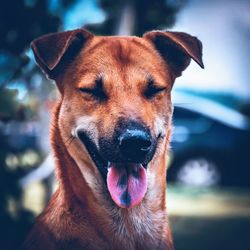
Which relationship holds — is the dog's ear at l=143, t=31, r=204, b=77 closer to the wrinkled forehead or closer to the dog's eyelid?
the wrinkled forehead

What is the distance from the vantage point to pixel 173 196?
1105cm

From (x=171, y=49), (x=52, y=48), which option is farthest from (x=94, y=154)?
(x=171, y=49)

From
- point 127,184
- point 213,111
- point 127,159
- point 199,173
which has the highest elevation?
point 127,159

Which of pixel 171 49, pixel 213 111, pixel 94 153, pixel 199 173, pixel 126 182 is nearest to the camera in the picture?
pixel 126 182

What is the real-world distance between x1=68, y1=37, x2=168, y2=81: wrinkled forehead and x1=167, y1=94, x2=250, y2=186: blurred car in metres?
7.10

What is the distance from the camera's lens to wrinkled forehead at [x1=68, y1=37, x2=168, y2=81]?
13.0ft

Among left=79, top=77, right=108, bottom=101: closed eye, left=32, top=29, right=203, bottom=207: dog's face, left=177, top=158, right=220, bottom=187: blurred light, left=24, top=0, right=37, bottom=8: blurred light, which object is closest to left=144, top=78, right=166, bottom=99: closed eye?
left=32, top=29, right=203, bottom=207: dog's face

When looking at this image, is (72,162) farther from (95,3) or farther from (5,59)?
(95,3)

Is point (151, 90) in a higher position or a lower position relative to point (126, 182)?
higher

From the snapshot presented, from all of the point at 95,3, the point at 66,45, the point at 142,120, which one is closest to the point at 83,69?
the point at 66,45

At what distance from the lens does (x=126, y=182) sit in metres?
3.72

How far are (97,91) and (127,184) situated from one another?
59 cm

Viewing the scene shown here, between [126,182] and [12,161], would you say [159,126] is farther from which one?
[12,161]

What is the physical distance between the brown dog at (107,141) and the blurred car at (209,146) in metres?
7.20
